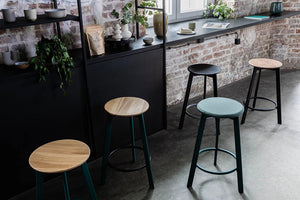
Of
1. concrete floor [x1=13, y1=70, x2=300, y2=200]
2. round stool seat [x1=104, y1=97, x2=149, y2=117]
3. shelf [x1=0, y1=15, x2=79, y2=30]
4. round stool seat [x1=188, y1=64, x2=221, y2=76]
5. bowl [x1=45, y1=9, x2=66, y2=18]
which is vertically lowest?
concrete floor [x1=13, y1=70, x2=300, y2=200]

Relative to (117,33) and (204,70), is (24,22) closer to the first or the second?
(117,33)

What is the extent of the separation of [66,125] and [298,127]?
8.11 feet

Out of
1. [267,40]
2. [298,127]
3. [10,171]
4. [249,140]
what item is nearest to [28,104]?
[10,171]

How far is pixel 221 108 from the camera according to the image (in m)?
2.41

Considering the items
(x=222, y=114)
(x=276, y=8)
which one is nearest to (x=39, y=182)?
(x=222, y=114)

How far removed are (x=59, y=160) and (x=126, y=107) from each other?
72cm

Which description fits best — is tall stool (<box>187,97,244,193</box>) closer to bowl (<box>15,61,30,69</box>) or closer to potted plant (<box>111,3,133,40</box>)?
potted plant (<box>111,3,133,40</box>)

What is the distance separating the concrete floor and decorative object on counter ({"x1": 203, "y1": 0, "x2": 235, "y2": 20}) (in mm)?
1442

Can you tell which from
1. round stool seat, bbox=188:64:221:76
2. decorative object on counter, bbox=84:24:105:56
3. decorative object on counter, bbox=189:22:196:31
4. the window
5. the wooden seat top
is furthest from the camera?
the window

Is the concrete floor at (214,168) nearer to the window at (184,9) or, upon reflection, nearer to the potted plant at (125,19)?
the potted plant at (125,19)

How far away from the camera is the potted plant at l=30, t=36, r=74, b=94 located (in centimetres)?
233

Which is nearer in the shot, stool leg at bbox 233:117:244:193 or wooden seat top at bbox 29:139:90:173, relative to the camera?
wooden seat top at bbox 29:139:90:173

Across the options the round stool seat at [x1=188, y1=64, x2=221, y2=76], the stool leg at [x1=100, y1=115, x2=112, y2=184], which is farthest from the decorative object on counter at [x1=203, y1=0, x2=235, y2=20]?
the stool leg at [x1=100, y1=115, x2=112, y2=184]

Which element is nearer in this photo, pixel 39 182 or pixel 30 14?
pixel 39 182
